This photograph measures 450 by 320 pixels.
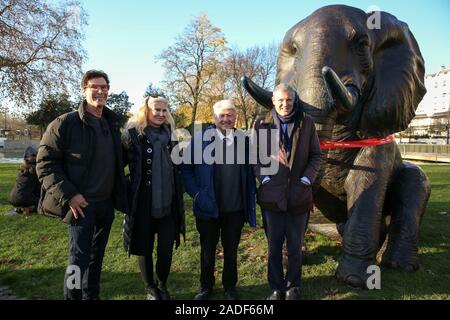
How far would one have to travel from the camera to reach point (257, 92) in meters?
5.04

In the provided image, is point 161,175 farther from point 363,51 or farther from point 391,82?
point 391,82

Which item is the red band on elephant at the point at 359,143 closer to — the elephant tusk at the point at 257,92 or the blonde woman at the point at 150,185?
the elephant tusk at the point at 257,92

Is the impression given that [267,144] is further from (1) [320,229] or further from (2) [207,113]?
(2) [207,113]

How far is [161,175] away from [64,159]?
3.06 ft

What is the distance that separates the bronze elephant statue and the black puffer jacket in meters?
2.03

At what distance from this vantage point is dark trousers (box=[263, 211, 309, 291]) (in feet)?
13.6

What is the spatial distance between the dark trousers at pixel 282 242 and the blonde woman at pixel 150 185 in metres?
1.00

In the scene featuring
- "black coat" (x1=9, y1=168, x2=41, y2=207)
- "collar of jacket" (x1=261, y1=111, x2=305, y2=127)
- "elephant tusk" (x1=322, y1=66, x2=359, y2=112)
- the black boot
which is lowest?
the black boot

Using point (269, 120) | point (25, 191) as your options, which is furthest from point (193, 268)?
point (25, 191)

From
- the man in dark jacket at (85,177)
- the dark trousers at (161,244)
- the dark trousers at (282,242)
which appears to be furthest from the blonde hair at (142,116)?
the dark trousers at (282,242)

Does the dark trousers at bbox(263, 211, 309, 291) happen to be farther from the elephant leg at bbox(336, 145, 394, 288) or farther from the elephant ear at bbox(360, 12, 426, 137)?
the elephant ear at bbox(360, 12, 426, 137)

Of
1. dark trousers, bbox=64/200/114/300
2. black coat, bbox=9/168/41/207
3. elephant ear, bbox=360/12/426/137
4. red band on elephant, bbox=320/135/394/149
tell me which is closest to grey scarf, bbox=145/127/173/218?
dark trousers, bbox=64/200/114/300

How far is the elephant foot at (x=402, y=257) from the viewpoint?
5.28m

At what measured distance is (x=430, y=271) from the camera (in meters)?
5.37
